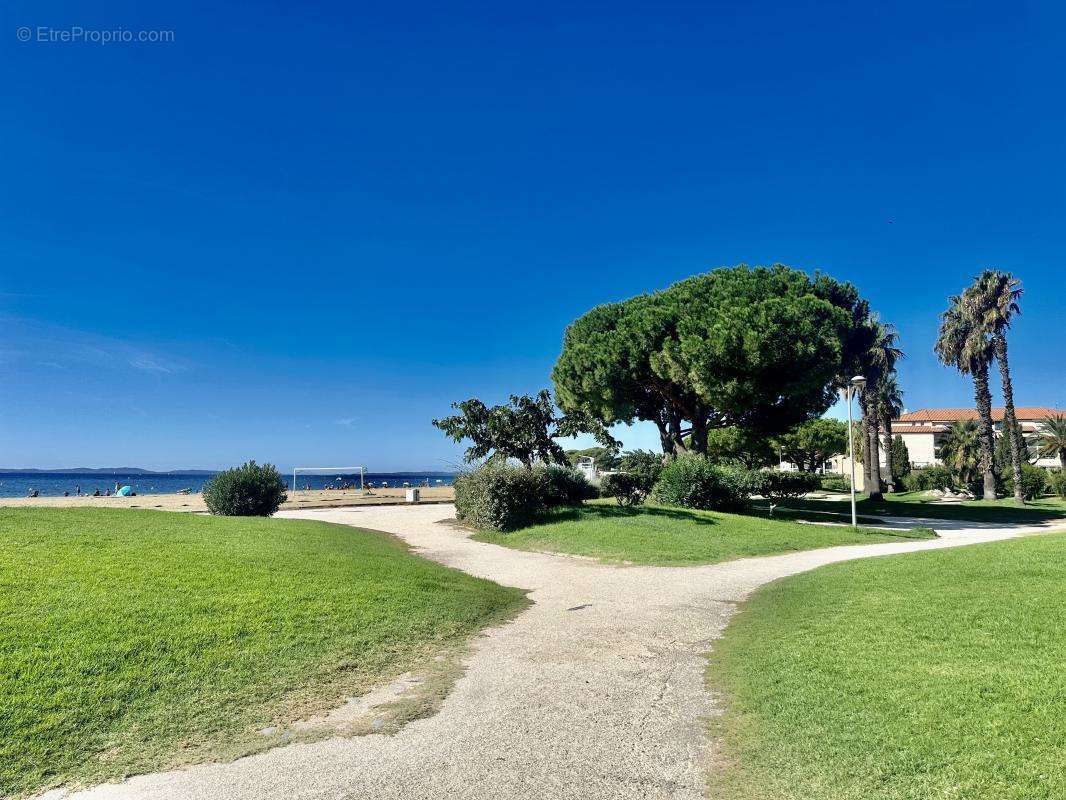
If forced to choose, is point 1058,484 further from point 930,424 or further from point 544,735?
point 544,735

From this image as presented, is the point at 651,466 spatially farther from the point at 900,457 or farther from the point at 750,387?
the point at 900,457

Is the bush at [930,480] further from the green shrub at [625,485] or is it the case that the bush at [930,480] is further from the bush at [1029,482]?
the green shrub at [625,485]

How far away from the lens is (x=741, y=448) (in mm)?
38438

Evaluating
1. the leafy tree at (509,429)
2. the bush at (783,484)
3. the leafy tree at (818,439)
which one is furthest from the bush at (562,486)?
the leafy tree at (818,439)

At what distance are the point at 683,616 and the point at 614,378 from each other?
70.9ft

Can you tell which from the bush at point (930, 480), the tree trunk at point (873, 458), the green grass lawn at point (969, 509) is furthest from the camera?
the bush at point (930, 480)

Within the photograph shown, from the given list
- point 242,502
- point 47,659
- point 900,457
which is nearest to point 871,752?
point 47,659

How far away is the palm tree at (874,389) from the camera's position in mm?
40378

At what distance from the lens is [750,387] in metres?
26.2

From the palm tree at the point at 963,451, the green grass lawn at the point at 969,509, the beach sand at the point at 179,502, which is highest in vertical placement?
the palm tree at the point at 963,451

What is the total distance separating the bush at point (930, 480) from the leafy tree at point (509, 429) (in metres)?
38.6

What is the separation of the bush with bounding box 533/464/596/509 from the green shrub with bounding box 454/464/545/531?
2.75 ft

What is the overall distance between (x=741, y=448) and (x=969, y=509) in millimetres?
12738

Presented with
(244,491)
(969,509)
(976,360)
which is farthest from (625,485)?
(976,360)
